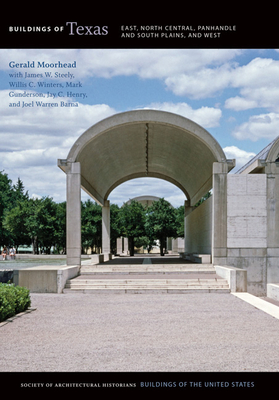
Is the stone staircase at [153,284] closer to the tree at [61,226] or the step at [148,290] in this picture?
the step at [148,290]

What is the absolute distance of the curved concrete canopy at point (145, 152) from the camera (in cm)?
2172

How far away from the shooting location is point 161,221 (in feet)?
170

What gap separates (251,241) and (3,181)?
55.8 metres

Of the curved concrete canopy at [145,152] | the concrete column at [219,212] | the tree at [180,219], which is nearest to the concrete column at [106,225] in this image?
the curved concrete canopy at [145,152]

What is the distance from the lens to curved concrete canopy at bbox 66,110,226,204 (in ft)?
71.3

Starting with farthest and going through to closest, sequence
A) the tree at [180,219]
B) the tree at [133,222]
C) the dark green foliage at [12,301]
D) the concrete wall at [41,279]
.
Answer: the tree at [180,219], the tree at [133,222], the concrete wall at [41,279], the dark green foliage at [12,301]

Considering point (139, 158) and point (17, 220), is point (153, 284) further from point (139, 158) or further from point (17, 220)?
point (17, 220)

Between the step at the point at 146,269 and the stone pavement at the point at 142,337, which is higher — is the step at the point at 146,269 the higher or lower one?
the lower one

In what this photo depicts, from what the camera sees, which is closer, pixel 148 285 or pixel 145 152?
pixel 148 285

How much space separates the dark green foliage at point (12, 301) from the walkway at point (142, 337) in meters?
0.35

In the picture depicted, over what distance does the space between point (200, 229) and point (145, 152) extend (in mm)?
6158

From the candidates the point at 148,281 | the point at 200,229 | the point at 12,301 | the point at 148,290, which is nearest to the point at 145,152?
the point at 200,229

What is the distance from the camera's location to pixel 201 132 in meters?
21.6
